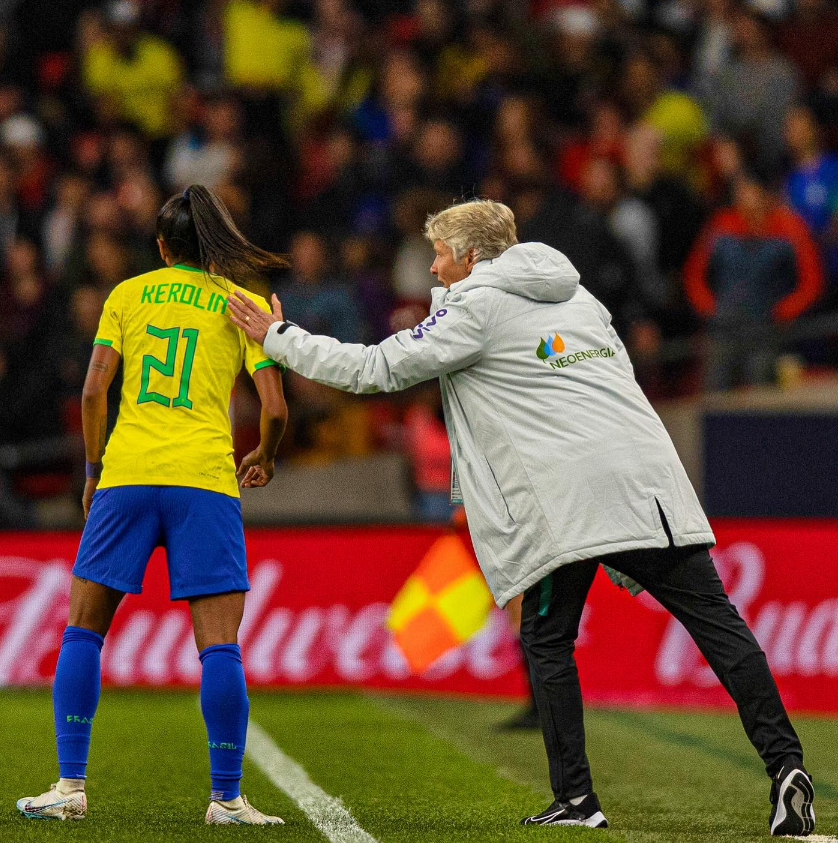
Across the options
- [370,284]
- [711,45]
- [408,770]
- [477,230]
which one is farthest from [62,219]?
[477,230]

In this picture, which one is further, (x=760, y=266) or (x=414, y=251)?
(x=414, y=251)

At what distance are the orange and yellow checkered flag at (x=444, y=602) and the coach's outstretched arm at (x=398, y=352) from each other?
3.46m

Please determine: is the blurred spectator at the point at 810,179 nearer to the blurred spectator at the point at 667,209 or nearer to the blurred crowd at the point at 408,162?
the blurred crowd at the point at 408,162

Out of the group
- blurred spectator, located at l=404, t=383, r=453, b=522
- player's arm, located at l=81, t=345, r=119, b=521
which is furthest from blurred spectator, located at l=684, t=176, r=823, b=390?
player's arm, located at l=81, t=345, r=119, b=521

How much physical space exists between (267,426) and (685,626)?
1482mm

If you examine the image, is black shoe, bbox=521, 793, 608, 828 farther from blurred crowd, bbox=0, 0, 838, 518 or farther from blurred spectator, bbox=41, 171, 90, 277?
blurred spectator, bbox=41, 171, 90, 277

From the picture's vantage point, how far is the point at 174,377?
4.73 metres

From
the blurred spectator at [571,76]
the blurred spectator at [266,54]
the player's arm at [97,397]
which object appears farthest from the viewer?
the blurred spectator at [266,54]

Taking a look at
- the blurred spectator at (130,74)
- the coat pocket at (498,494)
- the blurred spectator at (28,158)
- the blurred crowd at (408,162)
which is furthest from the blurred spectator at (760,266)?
the coat pocket at (498,494)

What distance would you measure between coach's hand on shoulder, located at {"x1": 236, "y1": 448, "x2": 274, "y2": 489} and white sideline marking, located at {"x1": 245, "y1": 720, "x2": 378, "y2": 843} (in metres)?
1.13

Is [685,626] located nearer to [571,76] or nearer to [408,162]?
[408,162]

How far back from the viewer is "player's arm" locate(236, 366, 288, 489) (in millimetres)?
4777

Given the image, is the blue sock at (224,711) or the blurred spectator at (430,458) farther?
the blurred spectator at (430,458)

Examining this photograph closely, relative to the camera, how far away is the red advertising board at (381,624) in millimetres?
9188
